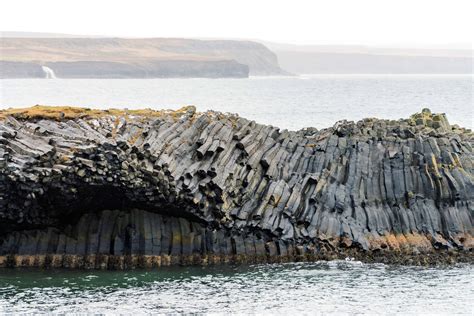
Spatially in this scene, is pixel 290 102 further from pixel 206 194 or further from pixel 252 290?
pixel 252 290

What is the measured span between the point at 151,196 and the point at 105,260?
3459 mm

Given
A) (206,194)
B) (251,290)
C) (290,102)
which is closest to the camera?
(251,290)

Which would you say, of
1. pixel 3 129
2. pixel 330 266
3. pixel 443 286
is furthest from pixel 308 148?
pixel 3 129

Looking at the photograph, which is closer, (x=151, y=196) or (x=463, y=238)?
(x=151, y=196)

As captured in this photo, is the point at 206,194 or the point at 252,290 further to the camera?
the point at 206,194

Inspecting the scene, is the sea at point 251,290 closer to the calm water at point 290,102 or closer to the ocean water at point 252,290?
the ocean water at point 252,290

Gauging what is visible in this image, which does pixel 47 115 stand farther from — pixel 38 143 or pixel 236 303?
pixel 236 303

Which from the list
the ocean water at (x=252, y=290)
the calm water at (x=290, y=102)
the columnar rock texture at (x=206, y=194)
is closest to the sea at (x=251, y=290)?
the ocean water at (x=252, y=290)

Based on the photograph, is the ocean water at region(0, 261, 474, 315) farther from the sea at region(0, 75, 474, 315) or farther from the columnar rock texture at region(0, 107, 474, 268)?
the columnar rock texture at region(0, 107, 474, 268)

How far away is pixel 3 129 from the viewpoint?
41.7m

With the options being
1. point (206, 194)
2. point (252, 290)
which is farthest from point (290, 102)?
point (252, 290)

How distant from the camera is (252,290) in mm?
38281

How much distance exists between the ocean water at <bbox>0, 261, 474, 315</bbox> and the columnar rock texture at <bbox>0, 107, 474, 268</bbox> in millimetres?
1341

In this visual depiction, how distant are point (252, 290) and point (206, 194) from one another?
19.9ft
